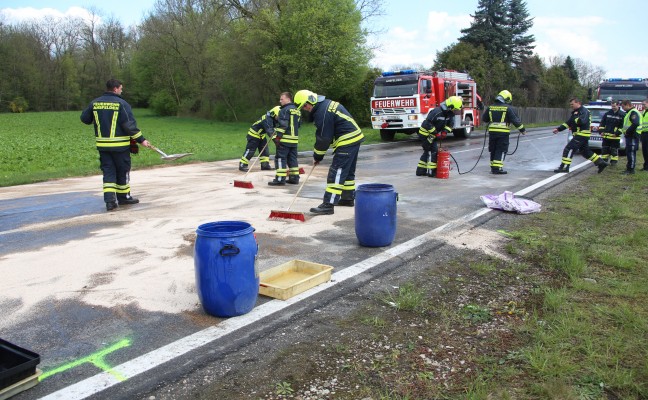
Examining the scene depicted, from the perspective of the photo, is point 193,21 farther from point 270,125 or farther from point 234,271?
point 234,271

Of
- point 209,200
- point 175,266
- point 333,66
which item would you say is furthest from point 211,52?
point 175,266

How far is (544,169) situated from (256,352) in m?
12.0

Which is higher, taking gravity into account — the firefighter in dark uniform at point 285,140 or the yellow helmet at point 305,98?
the yellow helmet at point 305,98

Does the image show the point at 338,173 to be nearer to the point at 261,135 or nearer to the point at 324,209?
the point at 324,209

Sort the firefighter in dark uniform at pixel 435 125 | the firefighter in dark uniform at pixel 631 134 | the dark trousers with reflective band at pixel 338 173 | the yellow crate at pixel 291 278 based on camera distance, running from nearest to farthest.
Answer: the yellow crate at pixel 291 278 → the dark trousers with reflective band at pixel 338 173 → the firefighter in dark uniform at pixel 435 125 → the firefighter in dark uniform at pixel 631 134

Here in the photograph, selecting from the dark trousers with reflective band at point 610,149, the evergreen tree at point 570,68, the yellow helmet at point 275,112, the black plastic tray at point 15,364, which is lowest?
the black plastic tray at point 15,364

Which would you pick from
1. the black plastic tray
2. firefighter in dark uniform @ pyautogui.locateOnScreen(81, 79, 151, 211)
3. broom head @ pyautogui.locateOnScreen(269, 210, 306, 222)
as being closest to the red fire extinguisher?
broom head @ pyautogui.locateOnScreen(269, 210, 306, 222)

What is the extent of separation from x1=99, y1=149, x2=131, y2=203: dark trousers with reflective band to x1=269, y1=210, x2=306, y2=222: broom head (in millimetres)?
2617

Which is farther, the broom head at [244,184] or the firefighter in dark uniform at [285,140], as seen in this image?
the firefighter in dark uniform at [285,140]

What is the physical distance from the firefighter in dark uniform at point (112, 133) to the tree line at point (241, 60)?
82.4 ft

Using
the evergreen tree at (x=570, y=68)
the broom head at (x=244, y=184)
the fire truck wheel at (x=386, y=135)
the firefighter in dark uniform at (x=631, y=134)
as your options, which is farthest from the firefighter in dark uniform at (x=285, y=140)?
the evergreen tree at (x=570, y=68)

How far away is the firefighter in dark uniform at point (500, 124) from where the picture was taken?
11.7 metres

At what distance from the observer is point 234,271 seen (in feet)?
12.3

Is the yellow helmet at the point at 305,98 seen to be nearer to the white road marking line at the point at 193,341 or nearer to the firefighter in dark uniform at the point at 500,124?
the white road marking line at the point at 193,341
